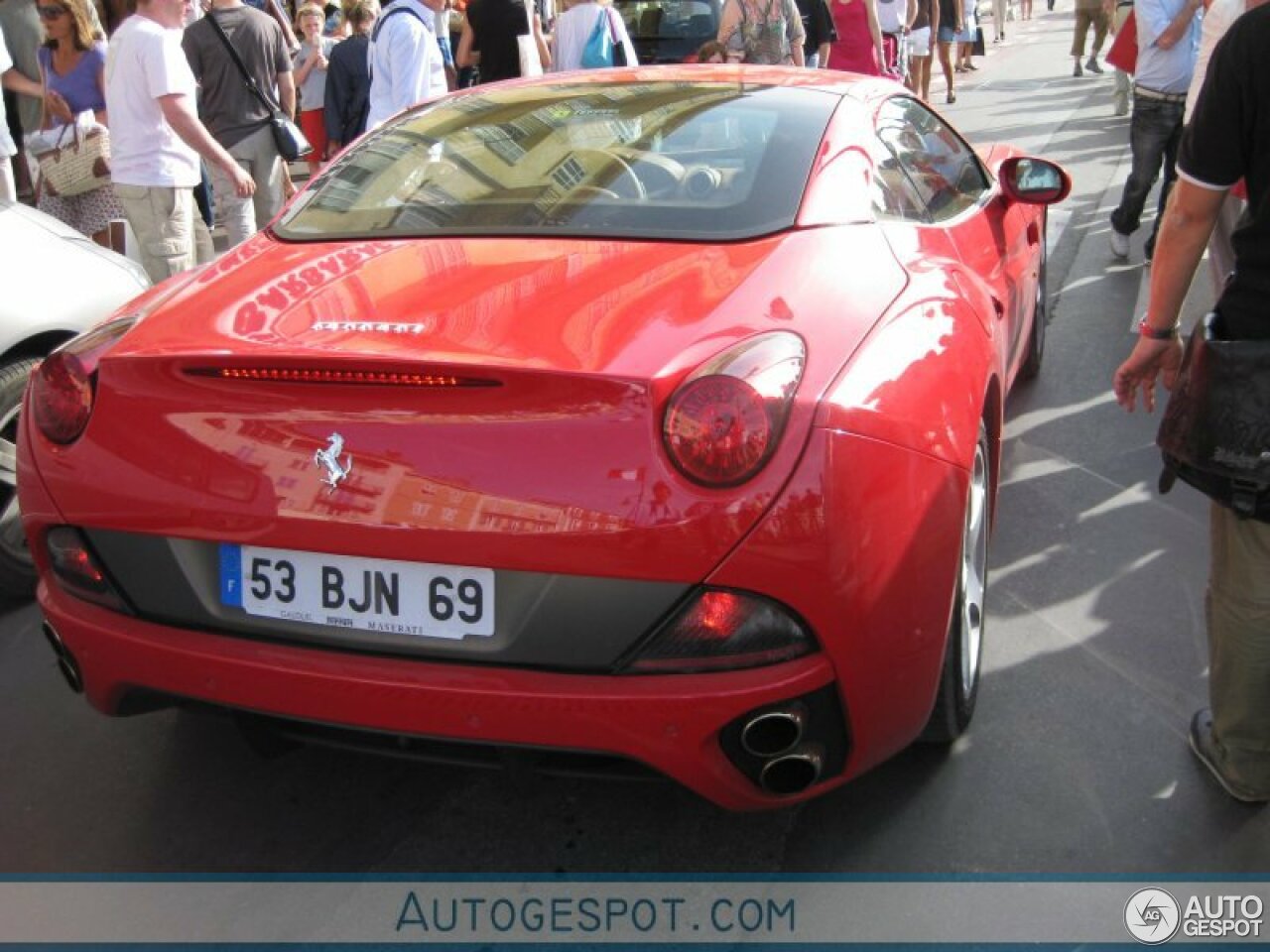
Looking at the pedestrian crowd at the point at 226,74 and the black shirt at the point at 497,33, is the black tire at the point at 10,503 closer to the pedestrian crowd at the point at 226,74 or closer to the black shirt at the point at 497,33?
the pedestrian crowd at the point at 226,74

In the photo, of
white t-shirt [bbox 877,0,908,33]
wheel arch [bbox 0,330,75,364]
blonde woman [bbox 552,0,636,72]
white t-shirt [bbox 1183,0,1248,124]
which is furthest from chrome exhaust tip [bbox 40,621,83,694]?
white t-shirt [bbox 877,0,908,33]

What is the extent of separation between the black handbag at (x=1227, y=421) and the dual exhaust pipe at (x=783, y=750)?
931 millimetres

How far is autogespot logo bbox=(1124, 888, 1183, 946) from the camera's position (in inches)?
99.0

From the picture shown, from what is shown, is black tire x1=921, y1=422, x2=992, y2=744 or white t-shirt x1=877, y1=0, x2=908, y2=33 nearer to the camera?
black tire x1=921, y1=422, x2=992, y2=744

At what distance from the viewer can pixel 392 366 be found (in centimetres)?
236

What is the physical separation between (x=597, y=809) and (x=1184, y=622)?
1.74 metres

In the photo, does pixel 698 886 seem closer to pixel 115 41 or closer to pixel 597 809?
pixel 597 809

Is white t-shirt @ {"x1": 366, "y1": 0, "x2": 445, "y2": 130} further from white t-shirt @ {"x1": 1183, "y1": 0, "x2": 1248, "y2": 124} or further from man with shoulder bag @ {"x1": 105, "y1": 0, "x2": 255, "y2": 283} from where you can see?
white t-shirt @ {"x1": 1183, "y1": 0, "x2": 1248, "y2": 124}

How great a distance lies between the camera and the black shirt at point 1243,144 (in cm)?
245

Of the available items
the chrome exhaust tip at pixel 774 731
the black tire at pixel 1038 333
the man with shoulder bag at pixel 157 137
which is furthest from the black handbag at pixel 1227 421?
the man with shoulder bag at pixel 157 137

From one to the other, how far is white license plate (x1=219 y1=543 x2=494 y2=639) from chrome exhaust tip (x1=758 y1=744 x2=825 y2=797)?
0.54 metres

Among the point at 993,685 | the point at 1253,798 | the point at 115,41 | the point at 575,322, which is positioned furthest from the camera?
the point at 115,41

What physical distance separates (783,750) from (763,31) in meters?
7.95

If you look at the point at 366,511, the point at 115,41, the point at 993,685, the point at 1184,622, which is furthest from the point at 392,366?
the point at 115,41
